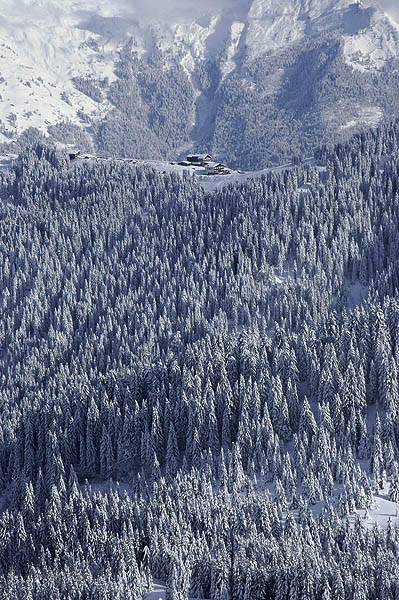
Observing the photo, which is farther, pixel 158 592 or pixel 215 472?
pixel 215 472

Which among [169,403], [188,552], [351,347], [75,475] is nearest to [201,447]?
[169,403]

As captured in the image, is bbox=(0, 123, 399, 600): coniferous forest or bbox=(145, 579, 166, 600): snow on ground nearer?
bbox=(145, 579, 166, 600): snow on ground

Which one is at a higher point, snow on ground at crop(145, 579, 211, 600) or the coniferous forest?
the coniferous forest

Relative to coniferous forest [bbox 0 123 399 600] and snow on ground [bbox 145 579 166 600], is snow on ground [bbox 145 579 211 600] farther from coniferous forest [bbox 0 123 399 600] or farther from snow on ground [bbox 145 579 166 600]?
coniferous forest [bbox 0 123 399 600]

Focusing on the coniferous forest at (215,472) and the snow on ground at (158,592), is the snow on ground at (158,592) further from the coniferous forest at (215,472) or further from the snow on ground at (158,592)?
the coniferous forest at (215,472)

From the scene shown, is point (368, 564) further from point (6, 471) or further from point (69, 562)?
point (6, 471)

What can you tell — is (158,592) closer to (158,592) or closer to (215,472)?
(158,592)

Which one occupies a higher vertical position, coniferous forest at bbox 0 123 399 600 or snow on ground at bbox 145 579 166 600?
coniferous forest at bbox 0 123 399 600

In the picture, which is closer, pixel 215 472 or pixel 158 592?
pixel 158 592

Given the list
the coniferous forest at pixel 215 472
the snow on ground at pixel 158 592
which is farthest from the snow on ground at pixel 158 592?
the coniferous forest at pixel 215 472

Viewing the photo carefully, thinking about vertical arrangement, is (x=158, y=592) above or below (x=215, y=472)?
below

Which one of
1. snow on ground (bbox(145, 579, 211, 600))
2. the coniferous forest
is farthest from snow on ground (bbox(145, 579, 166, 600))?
the coniferous forest

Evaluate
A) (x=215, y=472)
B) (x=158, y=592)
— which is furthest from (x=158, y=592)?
(x=215, y=472)
